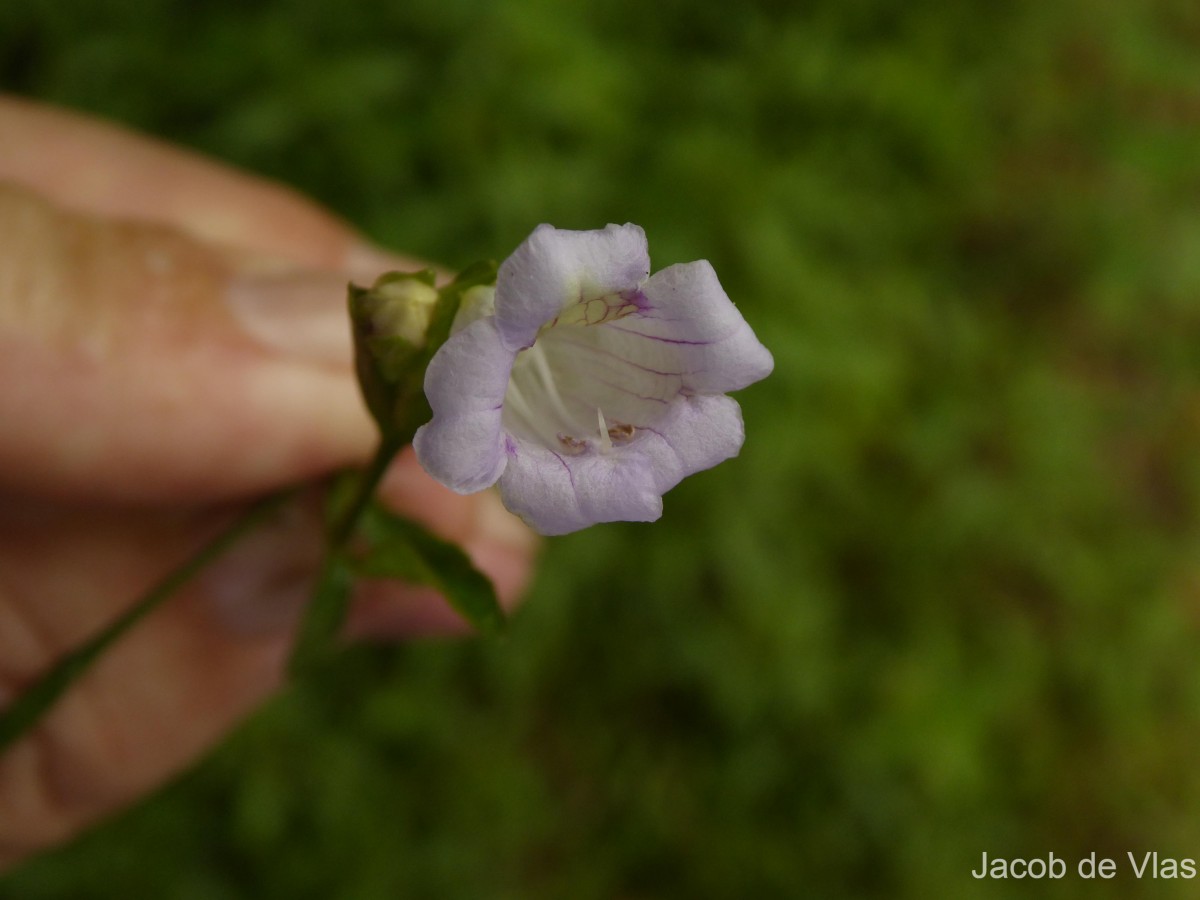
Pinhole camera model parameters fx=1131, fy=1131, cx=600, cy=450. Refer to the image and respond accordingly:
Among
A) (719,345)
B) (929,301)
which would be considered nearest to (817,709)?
(929,301)

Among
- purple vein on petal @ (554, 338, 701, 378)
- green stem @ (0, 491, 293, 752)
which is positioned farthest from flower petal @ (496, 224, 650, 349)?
green stem @ (0, 491, 293, 752)

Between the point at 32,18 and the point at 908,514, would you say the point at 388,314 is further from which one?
the point at 908,514

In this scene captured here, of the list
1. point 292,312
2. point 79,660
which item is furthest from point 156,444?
point 79,660

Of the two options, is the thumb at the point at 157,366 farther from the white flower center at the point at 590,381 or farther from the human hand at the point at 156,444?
the white flower center at the point at 590,381

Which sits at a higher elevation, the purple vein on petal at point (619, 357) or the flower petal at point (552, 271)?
the flower petal at point (552, 271)

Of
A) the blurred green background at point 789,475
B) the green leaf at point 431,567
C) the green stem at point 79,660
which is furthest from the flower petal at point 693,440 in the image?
the blurred green background at point 789,475

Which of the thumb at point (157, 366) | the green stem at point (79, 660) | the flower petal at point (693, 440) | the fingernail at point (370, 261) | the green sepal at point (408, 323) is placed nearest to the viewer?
the flower petal at point (693, 440)
